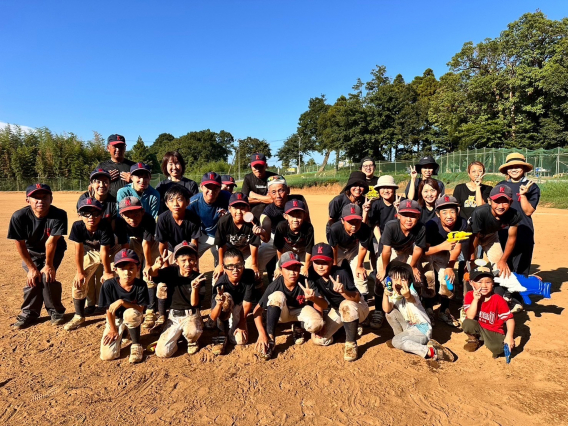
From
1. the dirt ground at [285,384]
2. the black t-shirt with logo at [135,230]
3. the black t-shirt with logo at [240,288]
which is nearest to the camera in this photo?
the dirt ground at [285,384]

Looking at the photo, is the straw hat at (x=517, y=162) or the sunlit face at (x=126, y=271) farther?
the straw hat at (x=517, y=162)

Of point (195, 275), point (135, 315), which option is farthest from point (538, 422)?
point (135, 315)

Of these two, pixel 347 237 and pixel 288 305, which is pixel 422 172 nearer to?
pixel 347 237

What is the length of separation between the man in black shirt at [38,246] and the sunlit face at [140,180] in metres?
1.01

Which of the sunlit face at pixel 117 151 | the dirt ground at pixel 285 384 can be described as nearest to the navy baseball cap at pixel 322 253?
the dirt ground at pixel 285 384

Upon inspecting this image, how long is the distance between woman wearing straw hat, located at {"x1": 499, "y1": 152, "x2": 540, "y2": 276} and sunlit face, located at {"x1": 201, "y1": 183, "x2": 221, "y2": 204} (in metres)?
4.19

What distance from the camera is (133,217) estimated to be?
4.77 metres

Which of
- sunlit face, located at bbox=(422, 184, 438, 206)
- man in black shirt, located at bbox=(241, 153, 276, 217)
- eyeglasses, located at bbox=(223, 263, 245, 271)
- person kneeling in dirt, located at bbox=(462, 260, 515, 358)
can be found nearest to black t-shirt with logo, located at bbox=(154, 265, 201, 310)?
eyeglasses, located at bbox=(223, 263, 245, 271)

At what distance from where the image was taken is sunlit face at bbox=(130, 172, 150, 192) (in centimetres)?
505

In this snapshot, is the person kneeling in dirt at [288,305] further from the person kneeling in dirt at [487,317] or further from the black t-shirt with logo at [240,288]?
the person kneeling in dirt at [487,317]

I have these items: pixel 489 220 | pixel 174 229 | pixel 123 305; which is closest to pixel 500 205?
pixel 489 220

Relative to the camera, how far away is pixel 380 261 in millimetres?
4977

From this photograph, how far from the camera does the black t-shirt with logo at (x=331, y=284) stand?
4.07 metres

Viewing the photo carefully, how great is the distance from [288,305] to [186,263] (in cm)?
132
